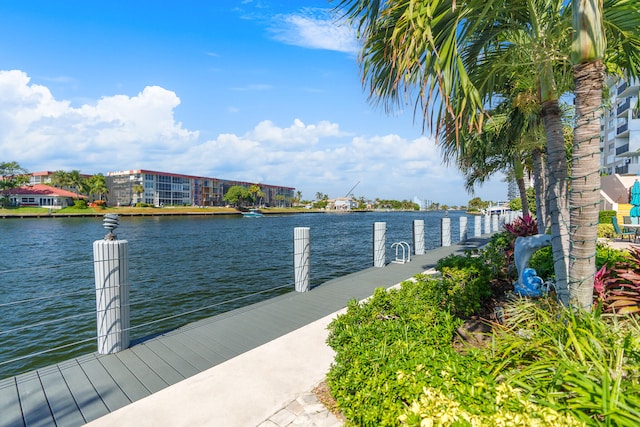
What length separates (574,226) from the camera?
8.99ft

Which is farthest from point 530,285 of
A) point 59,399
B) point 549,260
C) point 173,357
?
point 59,399

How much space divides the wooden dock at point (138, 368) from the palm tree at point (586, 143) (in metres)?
3.57

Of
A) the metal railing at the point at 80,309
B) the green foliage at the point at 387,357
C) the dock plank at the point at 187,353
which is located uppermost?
the green foliage at the point at 387,357

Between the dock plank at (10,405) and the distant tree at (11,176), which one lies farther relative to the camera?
the distant tree at (11,176)

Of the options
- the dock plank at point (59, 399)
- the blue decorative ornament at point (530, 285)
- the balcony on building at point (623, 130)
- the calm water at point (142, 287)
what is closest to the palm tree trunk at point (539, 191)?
the blue decorative ornament at point (530, 285)

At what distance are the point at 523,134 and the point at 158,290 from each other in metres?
11.0

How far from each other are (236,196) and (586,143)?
95.5 metres

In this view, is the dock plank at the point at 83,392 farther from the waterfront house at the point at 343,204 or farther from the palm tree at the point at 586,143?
the waterfront house at the point at 343,204

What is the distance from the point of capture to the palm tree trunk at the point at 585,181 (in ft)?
8.53

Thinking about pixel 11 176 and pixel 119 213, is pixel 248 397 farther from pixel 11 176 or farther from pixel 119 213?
pixel 11 176

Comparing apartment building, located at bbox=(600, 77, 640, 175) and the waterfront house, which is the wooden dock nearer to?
apartment building, located at bbox=(600, 77, 640, 175)

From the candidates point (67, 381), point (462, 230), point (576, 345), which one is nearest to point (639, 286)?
point (576, 345)

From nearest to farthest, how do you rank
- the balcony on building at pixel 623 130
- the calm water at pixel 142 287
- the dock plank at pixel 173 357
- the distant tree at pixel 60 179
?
the dock plank at pixel 173 357 < the calm water at pixel 142 287 < the balcony on building at pixel 623 130 < the distant tree at pixel 60 179

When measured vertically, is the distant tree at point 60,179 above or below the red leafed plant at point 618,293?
above
